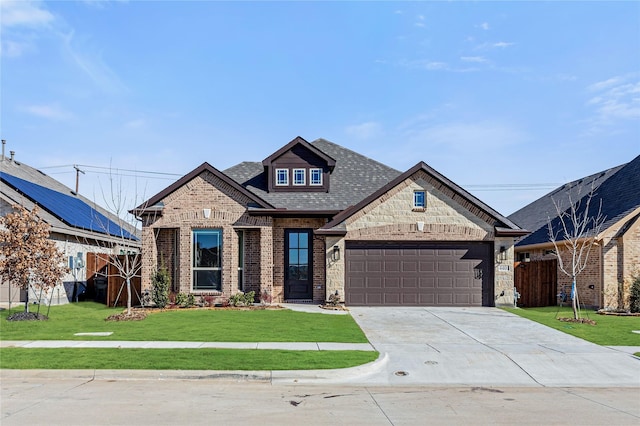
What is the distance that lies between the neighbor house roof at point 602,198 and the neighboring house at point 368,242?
4.65 meters

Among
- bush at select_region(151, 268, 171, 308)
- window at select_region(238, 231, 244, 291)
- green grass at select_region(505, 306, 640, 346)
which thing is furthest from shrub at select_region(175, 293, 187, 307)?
green grass at select_region(505, 306, 640, 346)

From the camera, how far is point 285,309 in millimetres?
18469

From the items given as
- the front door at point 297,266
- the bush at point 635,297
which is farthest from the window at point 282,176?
the bush at point 635,297

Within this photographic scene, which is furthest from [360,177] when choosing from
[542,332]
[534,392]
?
[534,392]

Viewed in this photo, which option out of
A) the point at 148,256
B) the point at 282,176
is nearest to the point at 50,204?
the point at 148,256

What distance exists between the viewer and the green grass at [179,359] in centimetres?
955

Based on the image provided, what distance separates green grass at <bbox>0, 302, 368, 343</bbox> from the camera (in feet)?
41.5

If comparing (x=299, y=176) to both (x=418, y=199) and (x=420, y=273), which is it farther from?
(x=420, y=273)

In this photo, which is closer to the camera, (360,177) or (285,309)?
(285,309)

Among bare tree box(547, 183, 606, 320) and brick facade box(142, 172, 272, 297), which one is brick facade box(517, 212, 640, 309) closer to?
bare tree box(547, 183, 606, 320)

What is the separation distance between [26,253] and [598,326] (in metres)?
17.9

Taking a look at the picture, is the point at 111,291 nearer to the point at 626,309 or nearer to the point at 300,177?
the point at 300,177

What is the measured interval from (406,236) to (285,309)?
5511 millimetres

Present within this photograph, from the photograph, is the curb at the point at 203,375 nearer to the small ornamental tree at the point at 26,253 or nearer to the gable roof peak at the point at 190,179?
the small ornamental tree at the point at 26,253
